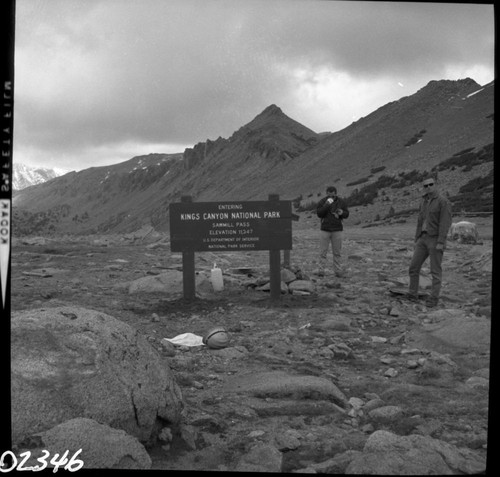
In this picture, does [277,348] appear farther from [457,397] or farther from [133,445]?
[133,445]

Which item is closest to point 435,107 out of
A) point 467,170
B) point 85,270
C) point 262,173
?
point 262,173

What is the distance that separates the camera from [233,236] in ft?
27.1

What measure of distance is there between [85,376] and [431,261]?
636 cm

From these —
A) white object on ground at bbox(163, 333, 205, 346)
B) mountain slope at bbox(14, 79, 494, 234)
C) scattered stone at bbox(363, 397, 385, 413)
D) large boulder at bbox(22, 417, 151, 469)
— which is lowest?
scattered stone at bbox(363, 397, 385, 413)

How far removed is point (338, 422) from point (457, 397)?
3.66ft

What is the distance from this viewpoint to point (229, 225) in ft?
27.1

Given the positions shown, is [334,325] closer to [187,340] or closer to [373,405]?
[187,340]

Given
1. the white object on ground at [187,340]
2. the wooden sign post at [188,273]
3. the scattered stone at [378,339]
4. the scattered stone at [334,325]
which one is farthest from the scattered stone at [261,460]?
the wooden sign post at [188,273]

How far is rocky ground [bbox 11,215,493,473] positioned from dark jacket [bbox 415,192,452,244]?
112cm

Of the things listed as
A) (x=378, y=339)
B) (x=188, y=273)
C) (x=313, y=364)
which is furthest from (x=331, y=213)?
(x=313, y=364)

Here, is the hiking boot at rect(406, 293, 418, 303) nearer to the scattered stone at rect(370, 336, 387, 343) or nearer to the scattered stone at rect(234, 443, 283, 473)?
the scattered stone at rect(370, 336, 387, 343)

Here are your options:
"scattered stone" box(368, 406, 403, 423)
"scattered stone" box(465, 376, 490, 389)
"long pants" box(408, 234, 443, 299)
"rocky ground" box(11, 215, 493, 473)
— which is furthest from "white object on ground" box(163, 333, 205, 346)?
"long pants" box(408, 234, 443, 299)

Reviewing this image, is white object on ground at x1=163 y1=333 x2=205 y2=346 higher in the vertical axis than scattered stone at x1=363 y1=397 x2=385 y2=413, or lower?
higher

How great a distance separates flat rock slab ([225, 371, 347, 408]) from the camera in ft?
13.4
